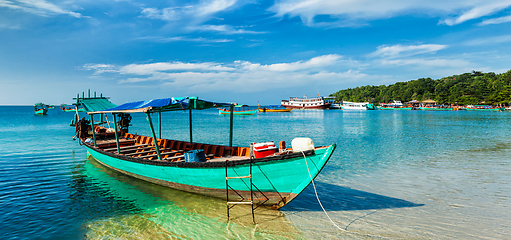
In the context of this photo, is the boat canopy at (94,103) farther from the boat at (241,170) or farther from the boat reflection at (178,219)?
the boat reflection at (178,219)

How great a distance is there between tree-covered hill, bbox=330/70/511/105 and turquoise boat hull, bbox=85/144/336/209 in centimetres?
11739

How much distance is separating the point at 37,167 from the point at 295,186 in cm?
1503

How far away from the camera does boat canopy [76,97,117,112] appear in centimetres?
2062

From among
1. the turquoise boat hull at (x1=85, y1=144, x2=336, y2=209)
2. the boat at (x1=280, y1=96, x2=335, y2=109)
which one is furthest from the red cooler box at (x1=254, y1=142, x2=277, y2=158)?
the boat at (x1=280, y1=96, x2=335, y2=109)

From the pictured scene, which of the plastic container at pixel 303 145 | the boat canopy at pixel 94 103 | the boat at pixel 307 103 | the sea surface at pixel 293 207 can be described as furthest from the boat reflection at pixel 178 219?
the boat at pixel 307 103

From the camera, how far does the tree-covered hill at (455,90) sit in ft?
329

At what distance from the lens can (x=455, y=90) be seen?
4454 inches

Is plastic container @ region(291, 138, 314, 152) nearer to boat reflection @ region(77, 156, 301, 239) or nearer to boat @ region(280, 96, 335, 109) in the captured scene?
boat reflection @ region(77, 156, 301, 239)

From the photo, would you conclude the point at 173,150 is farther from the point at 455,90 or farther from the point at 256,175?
the point at 455,90

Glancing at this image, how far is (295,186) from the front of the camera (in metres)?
7.80

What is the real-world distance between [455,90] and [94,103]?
135 metres

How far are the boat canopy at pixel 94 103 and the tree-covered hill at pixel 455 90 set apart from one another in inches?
4677

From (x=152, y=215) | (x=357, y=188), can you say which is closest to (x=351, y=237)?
(x=357, y=188)

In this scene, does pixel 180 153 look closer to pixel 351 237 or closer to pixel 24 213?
pixel 24 213
